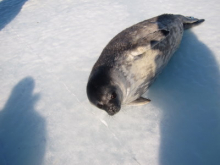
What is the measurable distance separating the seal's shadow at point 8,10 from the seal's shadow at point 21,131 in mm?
3776

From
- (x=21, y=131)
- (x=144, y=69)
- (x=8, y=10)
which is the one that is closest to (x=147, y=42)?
(x=144, y=69)

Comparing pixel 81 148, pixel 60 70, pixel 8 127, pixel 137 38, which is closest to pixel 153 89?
pixel 137 38

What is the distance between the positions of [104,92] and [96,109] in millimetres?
819

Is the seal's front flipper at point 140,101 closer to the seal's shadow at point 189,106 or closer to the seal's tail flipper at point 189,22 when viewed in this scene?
the seal's shadow at point 189,106

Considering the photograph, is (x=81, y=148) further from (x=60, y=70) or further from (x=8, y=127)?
(x=60, y=70)

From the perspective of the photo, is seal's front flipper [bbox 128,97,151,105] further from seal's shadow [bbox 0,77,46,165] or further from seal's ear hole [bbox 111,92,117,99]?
seal's shadow [bbox 0,77,46,165]

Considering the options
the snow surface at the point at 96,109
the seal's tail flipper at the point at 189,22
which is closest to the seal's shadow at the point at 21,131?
the snow surface at the point at 96,109

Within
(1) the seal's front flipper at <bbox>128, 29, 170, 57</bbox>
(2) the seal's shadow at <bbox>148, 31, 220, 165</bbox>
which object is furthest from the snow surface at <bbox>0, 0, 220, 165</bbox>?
(1) the seal's front flipper at <bbox>128, 29, 170, 57</bbox>

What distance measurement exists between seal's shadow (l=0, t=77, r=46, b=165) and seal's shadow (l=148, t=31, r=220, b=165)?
1803 mm

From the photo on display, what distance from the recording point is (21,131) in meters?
2.67

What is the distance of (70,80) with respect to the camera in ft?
11.0

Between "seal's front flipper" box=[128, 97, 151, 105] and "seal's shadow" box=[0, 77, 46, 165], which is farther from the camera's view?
"seal's front flipper" box=[128, 97, 151, 105]

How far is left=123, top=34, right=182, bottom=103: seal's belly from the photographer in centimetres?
254

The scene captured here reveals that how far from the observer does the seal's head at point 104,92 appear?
205 cm
